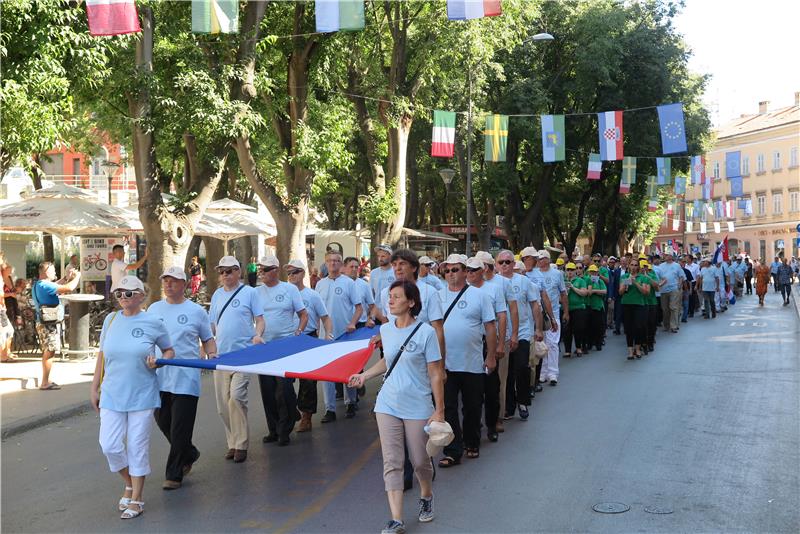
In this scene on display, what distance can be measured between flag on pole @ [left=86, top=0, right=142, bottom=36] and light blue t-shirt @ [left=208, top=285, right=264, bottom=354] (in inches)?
228

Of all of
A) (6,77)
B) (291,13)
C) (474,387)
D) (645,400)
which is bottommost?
(645,400)

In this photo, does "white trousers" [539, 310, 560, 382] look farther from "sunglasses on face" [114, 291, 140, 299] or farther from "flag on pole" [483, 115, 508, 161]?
"flag on pole" [483, 115, 508, 161]

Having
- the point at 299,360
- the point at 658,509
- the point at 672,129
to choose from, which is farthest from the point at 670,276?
the point at 658,509

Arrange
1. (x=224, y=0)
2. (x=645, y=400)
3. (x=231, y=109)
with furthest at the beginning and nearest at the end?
1. (x=231, y=109)
2. (x=224, y=0)
3. (x=645, y=400)

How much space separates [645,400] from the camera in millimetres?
11484

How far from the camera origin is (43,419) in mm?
10719

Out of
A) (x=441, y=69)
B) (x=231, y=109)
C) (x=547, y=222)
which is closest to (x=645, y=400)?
(x=231, y=109)

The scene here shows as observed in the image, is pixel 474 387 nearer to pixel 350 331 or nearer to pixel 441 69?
pixel 350 331

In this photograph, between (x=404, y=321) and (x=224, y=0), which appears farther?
(x=224, y=0)

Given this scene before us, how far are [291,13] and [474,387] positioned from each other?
51.0ft

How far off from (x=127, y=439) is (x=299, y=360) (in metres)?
1.74

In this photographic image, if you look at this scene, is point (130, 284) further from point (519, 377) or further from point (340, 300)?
point (519, 377)

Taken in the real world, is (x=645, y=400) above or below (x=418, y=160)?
below

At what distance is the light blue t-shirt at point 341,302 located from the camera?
36.2 feet
